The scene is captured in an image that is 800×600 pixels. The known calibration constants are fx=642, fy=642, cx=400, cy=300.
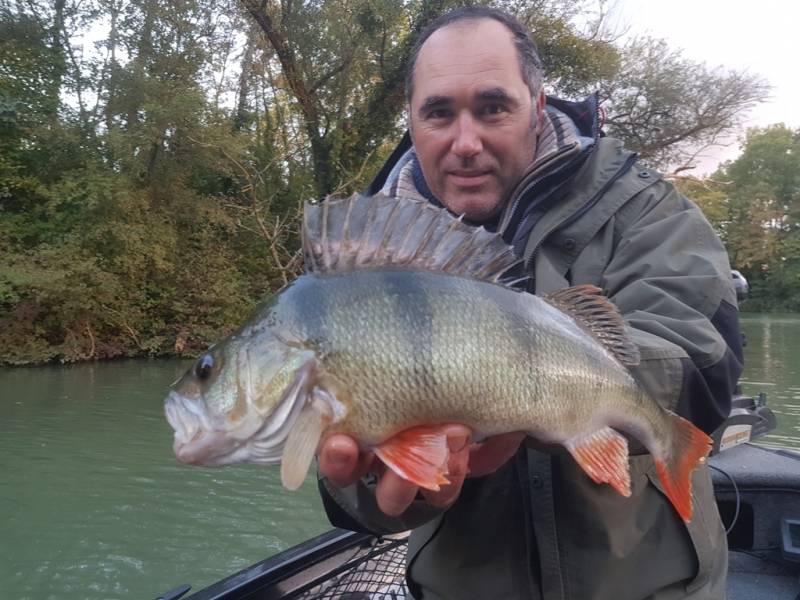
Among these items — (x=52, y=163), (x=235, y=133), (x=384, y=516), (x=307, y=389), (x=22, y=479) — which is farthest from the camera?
(x=235, y=133)

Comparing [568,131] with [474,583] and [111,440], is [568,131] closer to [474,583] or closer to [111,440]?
[474,583]

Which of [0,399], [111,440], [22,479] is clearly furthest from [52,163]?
[22,479]

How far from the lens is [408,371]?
1381 millimetres

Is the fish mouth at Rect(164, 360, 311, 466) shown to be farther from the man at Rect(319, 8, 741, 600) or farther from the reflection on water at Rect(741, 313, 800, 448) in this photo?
the reflection on water at Rect(741, 313, 800, 448)

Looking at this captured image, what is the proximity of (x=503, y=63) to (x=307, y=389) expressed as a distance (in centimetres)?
136

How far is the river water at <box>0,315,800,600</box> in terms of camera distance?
5043mm

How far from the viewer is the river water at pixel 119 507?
5043 millimetres

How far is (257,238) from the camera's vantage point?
18812mm

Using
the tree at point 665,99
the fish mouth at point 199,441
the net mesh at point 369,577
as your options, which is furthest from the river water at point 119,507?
the tree at point 665,99

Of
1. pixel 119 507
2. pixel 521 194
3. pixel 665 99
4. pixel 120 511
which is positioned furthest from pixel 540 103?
pixel 665 99

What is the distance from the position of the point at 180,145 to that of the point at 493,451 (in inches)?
669

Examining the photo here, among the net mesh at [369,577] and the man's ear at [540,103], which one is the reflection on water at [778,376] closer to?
the net mesh at [369,577]

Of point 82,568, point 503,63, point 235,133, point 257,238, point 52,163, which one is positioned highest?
point 235,133

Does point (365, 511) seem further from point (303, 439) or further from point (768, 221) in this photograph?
point (768, 221)
